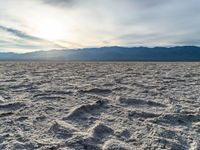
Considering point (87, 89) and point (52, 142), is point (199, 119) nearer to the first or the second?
point (52, 142)

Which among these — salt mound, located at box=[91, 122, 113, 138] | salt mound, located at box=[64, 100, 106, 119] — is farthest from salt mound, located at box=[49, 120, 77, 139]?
salt mound, located at box=[64, 100, 106, 119]

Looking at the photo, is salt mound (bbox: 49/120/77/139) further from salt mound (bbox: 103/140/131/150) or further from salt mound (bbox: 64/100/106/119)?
salt mound (bbox: 103/140/131/150)

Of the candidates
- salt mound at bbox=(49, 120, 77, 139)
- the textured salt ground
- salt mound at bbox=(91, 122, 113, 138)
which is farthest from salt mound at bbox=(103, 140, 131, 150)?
salt mound at bbox=(49, 120, 77, 139)

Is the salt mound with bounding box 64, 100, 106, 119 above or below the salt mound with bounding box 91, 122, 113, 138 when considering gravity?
above

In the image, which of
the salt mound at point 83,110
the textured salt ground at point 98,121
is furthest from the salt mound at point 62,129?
the salt mound at point 83,110

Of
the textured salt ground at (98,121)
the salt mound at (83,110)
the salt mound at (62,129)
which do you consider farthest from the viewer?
the salt mound at (83,110)

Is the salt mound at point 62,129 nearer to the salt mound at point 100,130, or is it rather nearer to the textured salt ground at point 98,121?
the textured salt ground at point 98,121

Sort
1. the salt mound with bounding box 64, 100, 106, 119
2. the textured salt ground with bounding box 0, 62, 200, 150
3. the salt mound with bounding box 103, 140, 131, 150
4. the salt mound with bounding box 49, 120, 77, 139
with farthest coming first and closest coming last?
the salt mound with bounding box 64, 100, 106, 119, the salt mound with bounding box 49, 120, 77, 139, the textured salt ground with bounding box 0, 62, 200, 150, the salt mound with bounding box 103, 140, 131, 150

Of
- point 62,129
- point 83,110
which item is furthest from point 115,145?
point 83,110

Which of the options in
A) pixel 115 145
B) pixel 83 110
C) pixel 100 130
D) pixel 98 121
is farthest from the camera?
pixel 83 110

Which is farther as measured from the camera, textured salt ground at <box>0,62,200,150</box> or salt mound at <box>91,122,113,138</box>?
salt mound at <box>91,122,113,138</box>

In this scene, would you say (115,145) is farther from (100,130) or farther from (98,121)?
(98,121)

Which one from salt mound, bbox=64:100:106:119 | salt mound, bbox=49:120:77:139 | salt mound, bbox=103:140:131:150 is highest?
salt mound, bbox=64:100:106:119

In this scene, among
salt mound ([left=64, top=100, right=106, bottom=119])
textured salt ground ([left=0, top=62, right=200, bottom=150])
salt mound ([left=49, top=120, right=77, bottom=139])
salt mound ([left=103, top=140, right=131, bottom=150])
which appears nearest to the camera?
salt mound ([left=103, top=140, right=131, bottom=150])
